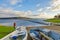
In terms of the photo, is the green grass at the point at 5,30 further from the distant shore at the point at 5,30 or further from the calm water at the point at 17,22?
the calm water at the point at 17,22

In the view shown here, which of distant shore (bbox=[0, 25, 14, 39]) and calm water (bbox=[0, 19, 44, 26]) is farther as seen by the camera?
calm water (bbox=[0, 19, 44, 26])

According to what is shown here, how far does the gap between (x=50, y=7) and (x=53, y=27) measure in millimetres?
565

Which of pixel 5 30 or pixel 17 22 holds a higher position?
pixel 17 22

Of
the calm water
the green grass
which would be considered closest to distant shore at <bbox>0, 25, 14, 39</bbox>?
the green grass

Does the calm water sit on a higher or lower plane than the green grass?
higher

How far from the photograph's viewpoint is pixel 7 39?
3156 millimetres

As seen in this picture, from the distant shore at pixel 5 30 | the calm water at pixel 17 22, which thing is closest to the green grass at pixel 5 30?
the distant shore at pixel 5 30

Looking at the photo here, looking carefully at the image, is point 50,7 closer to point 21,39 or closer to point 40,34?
point 40,34

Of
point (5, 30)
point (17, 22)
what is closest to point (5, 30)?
point (5, 30)

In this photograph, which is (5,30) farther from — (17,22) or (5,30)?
(17,22)

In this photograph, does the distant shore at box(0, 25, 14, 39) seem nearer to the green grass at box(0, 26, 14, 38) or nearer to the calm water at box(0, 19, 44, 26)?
the green grass at box(0, 26, 14, 38)

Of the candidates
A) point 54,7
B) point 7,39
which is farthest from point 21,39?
point 54,7

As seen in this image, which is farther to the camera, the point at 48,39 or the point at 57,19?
the point at 57,19

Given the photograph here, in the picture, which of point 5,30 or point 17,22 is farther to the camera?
point 17,22
